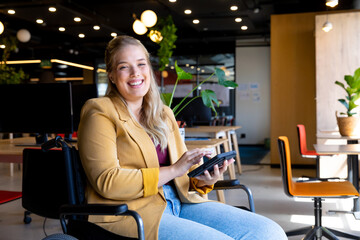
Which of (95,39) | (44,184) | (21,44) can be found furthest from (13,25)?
(44,184)

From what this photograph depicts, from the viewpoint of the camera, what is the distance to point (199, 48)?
1302cm

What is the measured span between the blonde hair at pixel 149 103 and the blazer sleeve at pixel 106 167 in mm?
211

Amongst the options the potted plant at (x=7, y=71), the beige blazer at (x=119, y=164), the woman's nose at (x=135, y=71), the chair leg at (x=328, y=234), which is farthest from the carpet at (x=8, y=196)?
the potted plant at (x=7, y=71)

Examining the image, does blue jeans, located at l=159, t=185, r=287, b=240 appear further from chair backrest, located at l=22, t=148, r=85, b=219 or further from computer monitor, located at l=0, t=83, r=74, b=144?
computer monitor, located at l=0, t=83, r=74, b=144

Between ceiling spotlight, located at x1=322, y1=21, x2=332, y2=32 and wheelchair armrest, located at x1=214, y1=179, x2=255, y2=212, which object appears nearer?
wheelchair armrest, located at x1=214, y1=179, x2=255, y2=212

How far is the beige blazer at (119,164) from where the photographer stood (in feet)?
5.00

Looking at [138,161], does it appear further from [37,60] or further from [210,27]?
[37,60]

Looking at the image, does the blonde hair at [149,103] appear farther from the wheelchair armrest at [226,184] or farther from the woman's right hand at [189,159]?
the wheelchair armrest at [226,184]

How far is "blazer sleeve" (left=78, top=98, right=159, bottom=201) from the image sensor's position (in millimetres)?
1526

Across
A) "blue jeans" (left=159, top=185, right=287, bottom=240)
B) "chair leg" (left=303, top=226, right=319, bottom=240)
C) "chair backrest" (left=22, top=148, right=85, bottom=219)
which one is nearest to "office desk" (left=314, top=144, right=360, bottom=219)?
"chair leg" (left=303, top=226, right=319, bottom=240)

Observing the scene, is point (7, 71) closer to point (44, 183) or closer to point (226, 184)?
point (44, 183)

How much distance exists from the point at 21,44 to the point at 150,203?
38.9 ft

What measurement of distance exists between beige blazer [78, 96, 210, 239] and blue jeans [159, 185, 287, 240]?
70mm

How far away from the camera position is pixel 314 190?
9.62 feet
